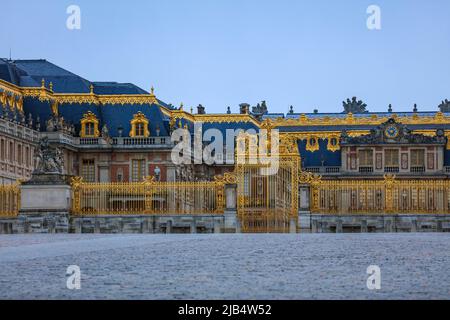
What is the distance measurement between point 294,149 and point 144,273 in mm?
24455

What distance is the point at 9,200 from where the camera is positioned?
45.0 metres

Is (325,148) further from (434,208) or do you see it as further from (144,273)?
(144,273)

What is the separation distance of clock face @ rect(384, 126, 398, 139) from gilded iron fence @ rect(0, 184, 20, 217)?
57.0 meters

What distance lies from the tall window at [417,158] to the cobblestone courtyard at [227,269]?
227ft


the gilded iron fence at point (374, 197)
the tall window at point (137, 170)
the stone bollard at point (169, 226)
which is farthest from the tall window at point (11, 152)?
the gilded iron fence at point (374, 197)

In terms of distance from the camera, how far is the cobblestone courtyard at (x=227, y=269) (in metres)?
17.9

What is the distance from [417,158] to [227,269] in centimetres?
7874

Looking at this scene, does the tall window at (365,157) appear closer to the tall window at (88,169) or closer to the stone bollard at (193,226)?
the tall window at (88,169)

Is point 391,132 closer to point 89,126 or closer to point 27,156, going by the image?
point 89,126

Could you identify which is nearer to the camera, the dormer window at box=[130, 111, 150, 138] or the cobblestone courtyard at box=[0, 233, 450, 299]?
the cobblestone courtyard at box=[0, 233, 450, 299]

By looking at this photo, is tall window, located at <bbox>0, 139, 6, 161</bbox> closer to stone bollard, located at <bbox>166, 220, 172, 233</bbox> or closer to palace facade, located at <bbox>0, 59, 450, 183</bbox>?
palace facade, located at <bbox>0, 59, 450, 183</bbox>

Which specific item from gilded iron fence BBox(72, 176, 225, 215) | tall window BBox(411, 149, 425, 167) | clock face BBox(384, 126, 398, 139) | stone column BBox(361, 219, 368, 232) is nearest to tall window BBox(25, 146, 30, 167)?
gilded iron fence BBox(72, 176, 225, 215)

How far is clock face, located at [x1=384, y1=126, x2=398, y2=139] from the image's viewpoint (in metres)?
98.6

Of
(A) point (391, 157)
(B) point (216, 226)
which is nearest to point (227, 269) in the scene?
(B) point (216, 226)
